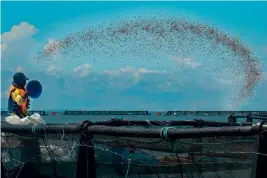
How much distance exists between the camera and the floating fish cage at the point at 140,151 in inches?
156

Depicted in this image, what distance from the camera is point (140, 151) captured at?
183 inches

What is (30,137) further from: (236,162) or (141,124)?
(236,162)

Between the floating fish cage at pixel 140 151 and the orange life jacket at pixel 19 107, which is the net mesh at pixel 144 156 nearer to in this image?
the floating fish cage at pixel 140 151

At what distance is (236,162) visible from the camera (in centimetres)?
418

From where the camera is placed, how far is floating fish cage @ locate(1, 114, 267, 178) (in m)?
3.97

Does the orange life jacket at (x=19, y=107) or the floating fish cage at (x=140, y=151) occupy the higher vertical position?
the orange life jacket at (x=19, y=107)

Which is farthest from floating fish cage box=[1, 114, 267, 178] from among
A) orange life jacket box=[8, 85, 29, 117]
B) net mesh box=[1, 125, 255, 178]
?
orange life jacket box=[8, 85, 29, 117]

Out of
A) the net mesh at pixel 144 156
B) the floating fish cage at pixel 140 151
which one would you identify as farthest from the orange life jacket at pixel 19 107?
the net mesh at pixel 144 156

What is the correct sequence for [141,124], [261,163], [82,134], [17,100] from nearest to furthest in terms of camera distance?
[261,163] < [82,134] < [141,124] < [17,100]

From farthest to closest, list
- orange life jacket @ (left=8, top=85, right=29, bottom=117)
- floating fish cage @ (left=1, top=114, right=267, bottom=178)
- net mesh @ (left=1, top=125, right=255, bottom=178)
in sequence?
orange life jacket @ (left=8, top=85, right=29, bottom=117) < net mesh @ (left=1, top=125, right=255, bottom=178) < floating fish cage @ (left=1, top=114, right=267, bottom=178)

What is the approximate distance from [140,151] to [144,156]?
8cm

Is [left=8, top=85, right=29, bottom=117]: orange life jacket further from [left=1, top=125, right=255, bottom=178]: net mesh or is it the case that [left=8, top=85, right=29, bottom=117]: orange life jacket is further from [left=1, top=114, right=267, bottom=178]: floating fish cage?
[left=1, top=125, right=255, bottom=178]: net mesh

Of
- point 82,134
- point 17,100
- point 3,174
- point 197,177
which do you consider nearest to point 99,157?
point 82,134

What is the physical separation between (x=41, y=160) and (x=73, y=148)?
2.59ft
